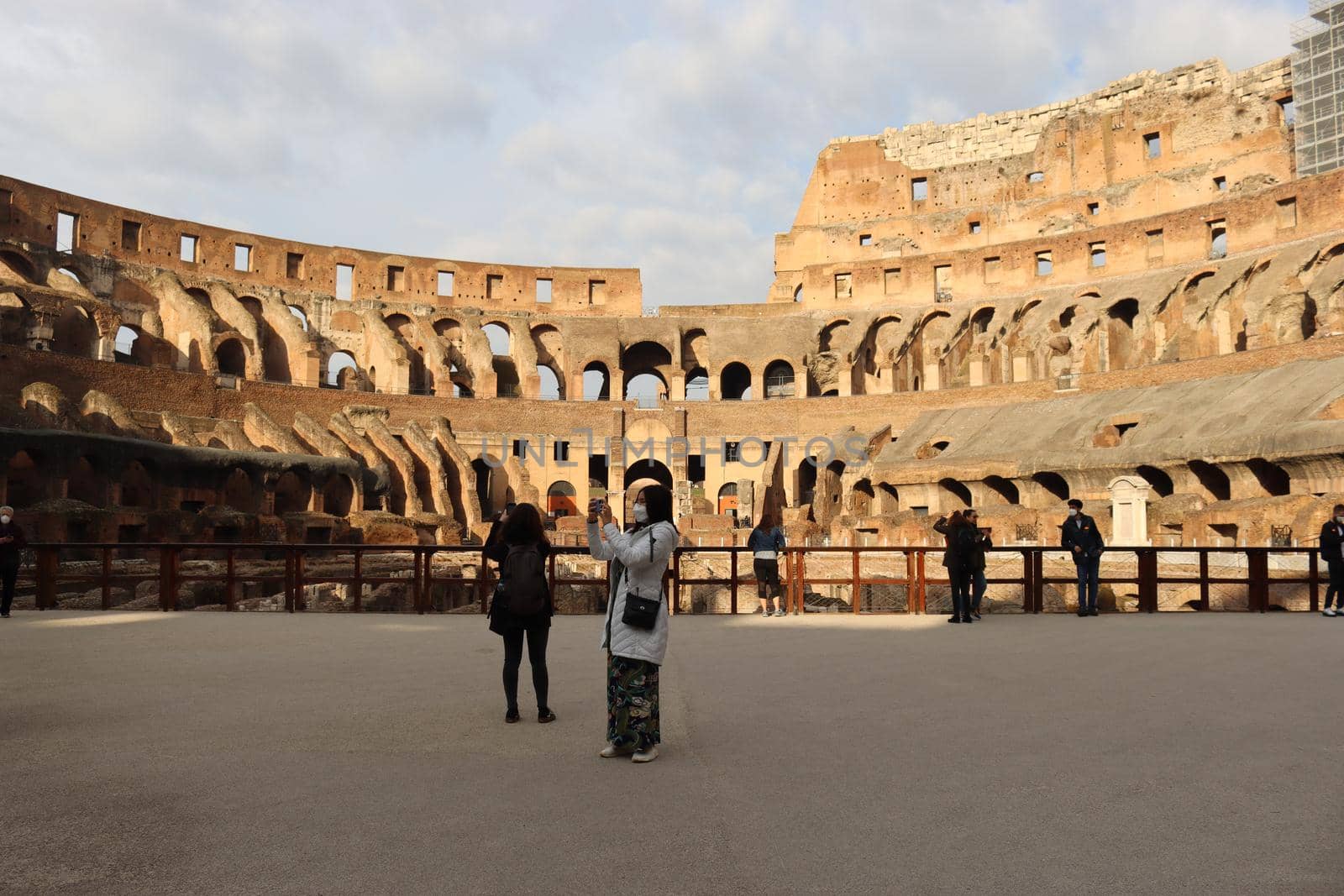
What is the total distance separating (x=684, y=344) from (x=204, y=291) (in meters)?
19.9

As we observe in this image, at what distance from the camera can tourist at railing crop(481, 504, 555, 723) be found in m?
5.69

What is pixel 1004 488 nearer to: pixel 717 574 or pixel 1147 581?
pixel 717 574

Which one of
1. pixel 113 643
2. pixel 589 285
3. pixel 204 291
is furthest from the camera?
pixel 589 285

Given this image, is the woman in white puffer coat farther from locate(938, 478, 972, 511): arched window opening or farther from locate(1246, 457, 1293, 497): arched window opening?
locate(938, 478, 972, 511): arched window opening

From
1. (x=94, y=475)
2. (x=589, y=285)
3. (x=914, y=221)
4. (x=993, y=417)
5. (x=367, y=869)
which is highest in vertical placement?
(x=914, y=221)

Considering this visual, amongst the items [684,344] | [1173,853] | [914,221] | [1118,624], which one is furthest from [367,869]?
[914,221]

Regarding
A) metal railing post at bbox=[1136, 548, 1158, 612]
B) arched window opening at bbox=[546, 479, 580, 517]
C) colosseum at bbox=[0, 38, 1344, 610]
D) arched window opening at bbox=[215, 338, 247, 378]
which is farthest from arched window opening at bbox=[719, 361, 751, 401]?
metal railing post at bbox=[1136, 548, 1158, 612]

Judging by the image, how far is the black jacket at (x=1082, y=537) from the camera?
11.7 metres

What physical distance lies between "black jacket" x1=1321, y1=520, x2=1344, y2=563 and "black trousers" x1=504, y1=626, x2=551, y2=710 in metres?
9.86

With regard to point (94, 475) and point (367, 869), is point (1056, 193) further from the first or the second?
point (367, 869)

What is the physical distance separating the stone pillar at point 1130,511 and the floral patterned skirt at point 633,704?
18829mm

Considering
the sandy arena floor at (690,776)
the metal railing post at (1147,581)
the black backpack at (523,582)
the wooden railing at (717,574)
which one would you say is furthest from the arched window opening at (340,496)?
the black backpack at (523,582)

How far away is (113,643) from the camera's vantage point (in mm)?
8648

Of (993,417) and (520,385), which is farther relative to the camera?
(520,385)
